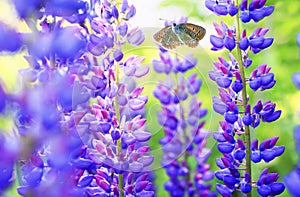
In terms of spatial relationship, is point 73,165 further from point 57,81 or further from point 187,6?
point 187,6

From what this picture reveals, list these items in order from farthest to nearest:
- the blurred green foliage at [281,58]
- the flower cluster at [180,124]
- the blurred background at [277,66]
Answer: the blurred green foliage at [281,58], the blurred background at [277,66], the flower cluster at [180,124]

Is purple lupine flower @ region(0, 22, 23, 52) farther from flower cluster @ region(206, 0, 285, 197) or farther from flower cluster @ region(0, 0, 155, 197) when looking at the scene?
flower cluster @ region(206, 0, 285, 197)

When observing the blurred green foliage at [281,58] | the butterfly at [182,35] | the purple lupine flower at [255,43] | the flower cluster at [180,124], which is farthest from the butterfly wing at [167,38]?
the blurred green foliage at [281,58]

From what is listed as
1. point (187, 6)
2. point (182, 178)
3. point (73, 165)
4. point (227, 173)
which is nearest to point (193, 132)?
point (182, 178)

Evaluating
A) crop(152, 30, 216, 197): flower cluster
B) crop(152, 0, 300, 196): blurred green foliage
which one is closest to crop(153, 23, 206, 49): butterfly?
crop(152, 30, 216, 197): flower cluster

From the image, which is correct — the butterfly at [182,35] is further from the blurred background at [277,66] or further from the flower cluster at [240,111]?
the blurred background at [277,66]

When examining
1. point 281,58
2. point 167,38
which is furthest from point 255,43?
point 281,58

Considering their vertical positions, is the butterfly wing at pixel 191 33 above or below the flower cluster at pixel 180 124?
above
